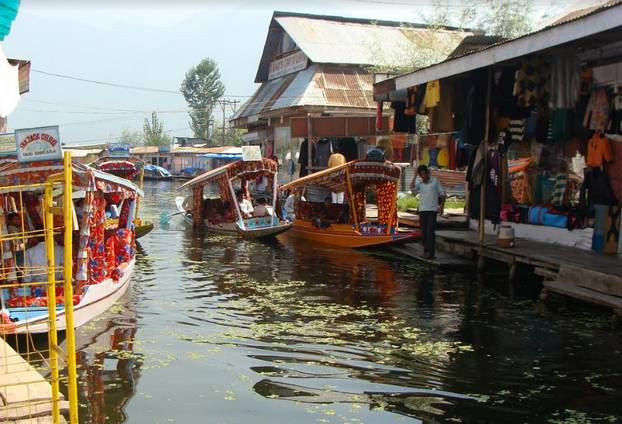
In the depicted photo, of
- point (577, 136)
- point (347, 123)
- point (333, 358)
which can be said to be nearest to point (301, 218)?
point (347, 123)

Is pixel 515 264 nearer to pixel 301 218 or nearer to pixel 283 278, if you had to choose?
pixel 283 278

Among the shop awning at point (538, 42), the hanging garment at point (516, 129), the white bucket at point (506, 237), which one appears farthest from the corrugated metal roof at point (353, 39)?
the white bucket at point (506, 237)

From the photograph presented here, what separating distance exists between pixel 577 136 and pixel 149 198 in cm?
2858

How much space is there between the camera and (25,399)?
4902 mm

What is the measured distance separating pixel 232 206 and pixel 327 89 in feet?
28.6

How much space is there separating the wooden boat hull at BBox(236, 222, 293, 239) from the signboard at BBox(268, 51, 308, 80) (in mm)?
12927

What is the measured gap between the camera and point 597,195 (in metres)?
11.0

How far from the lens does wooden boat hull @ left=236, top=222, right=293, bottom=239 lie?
18.1 meters

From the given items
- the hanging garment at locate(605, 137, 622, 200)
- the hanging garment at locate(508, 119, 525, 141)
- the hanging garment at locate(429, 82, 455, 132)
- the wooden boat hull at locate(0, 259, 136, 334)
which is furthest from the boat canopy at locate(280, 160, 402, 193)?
the wooden boat hull at locate(0, 259, 136, 334)

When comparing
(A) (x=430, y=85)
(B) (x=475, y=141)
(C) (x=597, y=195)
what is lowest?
(C) (x=597, y=195)

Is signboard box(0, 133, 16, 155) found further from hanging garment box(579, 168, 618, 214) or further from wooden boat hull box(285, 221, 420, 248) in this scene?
hanging garment box(579, 168, 618, 214)

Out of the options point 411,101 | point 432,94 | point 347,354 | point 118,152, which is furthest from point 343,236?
point 118,152

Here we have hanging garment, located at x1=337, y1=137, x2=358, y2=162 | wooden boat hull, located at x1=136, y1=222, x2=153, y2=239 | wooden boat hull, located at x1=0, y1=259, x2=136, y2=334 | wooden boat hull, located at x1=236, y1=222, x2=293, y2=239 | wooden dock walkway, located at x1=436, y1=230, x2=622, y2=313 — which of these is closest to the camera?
wooden boat hull, located at x1=0, y1=259, x2=136, y2=334

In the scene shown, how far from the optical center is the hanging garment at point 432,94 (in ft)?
45.0
